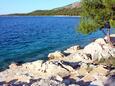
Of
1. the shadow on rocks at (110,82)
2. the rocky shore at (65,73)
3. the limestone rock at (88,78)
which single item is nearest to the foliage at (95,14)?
the rocky shore at (65,73)

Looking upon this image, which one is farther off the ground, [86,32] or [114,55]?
[86,32]

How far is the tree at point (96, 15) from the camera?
38094 mm

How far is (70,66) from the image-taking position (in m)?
31.7

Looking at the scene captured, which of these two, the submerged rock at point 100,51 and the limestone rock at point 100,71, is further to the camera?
the submerged rock at point 100,51

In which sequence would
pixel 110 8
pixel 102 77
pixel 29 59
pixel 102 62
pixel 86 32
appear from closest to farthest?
pixel 102 77
pixel 102 62
pixel 110 8
pixel 86 32
pixel 29 59

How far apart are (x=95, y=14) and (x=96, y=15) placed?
20 centimetres

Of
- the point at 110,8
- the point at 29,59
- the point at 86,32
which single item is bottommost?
the point at 29,59

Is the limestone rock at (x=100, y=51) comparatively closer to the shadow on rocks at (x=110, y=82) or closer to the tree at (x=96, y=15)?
the tree at (x=96, y=15)

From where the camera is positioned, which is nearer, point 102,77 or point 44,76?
point 102,77

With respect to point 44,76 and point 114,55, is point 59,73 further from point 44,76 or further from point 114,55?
point 114,55

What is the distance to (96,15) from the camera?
130 feet

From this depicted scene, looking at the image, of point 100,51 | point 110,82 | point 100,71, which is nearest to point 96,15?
point 100,51

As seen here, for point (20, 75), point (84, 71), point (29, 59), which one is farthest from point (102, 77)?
point (29, 59)

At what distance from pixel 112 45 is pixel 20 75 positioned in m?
16.2
